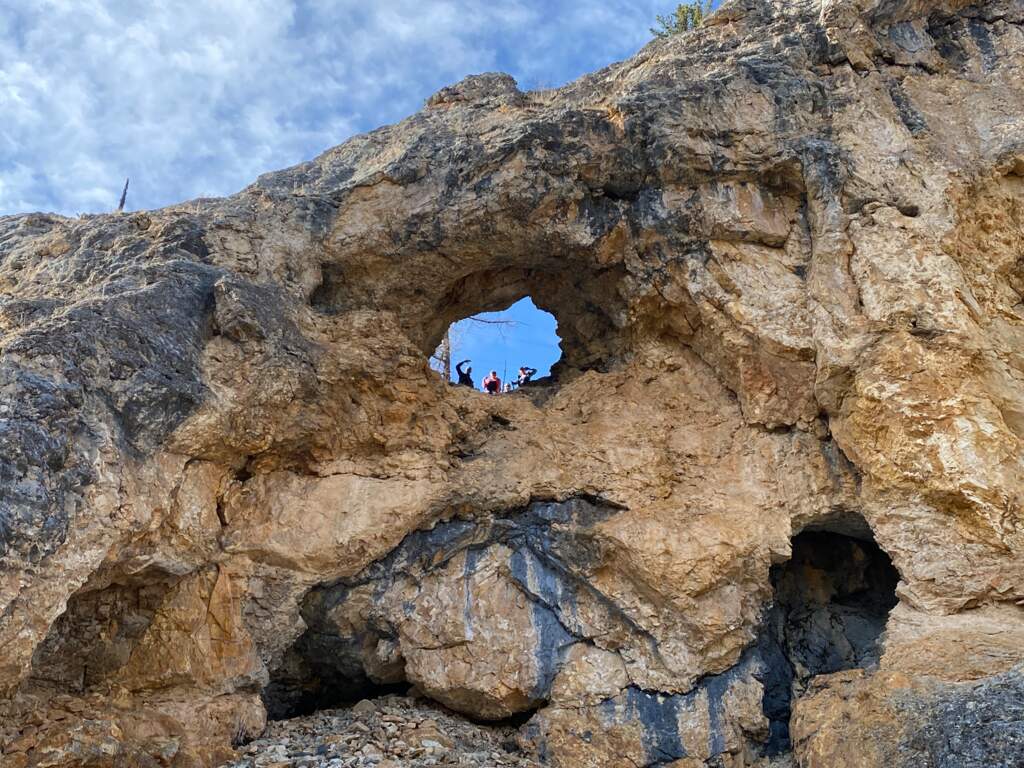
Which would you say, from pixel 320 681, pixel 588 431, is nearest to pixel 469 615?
pixel 320 681

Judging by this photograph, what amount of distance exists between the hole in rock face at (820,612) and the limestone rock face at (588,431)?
0.12 feet

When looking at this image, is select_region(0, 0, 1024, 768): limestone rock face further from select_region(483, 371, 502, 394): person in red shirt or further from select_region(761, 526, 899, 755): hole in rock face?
select_region(483, 371, 502, 394): person in red shirt

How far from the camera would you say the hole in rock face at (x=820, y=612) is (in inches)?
294

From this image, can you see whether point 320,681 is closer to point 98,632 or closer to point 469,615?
point 469,615

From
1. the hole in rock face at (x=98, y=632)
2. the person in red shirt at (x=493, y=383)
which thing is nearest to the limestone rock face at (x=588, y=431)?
the hole in rock face at (x=98, y=632)

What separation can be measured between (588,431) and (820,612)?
10.4 feet

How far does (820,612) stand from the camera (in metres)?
8.36

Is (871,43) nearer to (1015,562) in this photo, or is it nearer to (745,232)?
(745,232)

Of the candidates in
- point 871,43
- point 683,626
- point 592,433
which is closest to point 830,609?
point 683,626

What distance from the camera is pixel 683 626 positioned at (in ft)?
23.9

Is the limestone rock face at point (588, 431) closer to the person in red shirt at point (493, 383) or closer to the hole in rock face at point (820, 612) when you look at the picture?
the hole in rock face at point (820, 612)

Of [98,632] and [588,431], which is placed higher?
[588,431]

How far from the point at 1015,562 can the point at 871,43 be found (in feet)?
20.3

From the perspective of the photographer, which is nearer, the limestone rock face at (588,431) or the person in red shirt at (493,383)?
the limestone rock face at (588,431)
